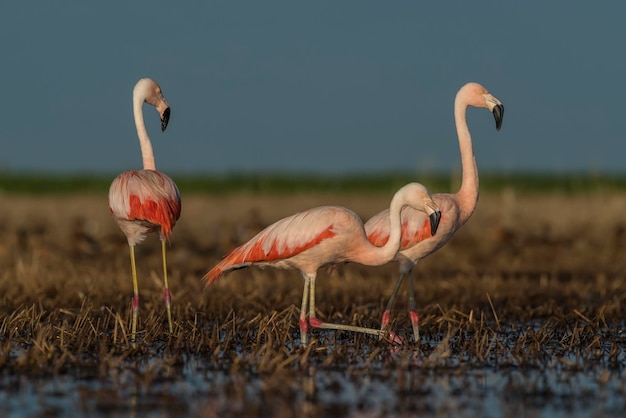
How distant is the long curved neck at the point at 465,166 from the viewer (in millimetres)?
8625

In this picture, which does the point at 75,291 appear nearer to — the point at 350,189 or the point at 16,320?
the point at 16,320

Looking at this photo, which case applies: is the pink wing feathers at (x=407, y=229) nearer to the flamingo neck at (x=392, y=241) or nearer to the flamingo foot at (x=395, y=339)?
the flamingo neck at (x=392, y=241)

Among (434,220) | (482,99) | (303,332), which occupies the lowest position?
(303,332)

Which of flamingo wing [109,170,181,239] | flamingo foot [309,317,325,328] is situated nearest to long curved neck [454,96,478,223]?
flamingo foot [309,317,325,328]

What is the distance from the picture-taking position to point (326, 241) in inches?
306

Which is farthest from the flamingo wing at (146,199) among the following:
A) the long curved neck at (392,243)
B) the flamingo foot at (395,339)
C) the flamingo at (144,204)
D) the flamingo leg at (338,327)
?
the flamingo foot at (395,339)

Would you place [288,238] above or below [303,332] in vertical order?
above

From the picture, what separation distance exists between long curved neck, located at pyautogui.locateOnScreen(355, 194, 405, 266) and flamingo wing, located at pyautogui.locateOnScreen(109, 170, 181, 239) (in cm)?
147

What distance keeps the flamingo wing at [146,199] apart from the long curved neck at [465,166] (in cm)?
220

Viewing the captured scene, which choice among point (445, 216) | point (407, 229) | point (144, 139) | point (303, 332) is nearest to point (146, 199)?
point (144, 139)

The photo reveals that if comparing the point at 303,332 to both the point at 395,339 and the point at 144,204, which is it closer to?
the point at 395,339

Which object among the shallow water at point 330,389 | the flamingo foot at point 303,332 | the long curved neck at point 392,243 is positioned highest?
the long curved neck at point 392,243

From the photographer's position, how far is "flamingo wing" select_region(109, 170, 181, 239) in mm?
8094

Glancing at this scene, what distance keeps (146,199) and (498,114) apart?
2.87 m
